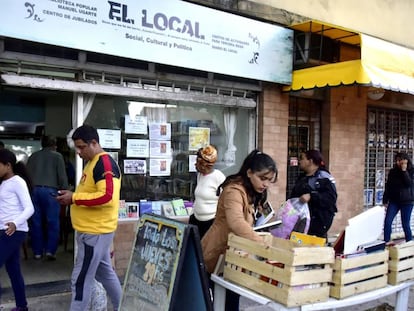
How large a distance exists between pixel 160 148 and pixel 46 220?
6.71 feet

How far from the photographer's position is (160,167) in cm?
612

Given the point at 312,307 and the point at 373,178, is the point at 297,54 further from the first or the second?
the point at 312,307

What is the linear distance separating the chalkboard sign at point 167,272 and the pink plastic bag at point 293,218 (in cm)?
105

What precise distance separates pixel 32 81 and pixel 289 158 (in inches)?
170

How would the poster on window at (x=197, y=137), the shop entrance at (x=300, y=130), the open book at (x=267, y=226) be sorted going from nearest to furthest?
the open book at (x=267, y=226) < the poster on window at (x=197, y=137) < the shop entrance at (x=300, y=130)

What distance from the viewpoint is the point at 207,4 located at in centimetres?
603

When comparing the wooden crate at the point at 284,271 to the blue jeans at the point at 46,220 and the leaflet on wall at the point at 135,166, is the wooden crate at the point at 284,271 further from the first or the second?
the blue jeans at the point at 46,220

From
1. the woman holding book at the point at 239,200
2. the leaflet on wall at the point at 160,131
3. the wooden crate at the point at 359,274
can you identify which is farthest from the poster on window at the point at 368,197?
the woman holding book at the point at 239,200

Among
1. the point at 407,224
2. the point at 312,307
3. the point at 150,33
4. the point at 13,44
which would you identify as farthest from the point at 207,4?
the point at 407,224

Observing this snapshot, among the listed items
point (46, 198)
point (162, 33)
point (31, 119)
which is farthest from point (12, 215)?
point (31, 119)

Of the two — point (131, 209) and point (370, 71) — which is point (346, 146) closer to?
point (370, 71)

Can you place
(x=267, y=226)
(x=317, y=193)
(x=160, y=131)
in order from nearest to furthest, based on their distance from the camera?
(x=267, y=226) < (x=317, y=193) < (x=160, y=131)

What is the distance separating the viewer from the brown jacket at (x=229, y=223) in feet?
9.52

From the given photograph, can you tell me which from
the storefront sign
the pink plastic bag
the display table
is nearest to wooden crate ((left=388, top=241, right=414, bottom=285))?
the display table
